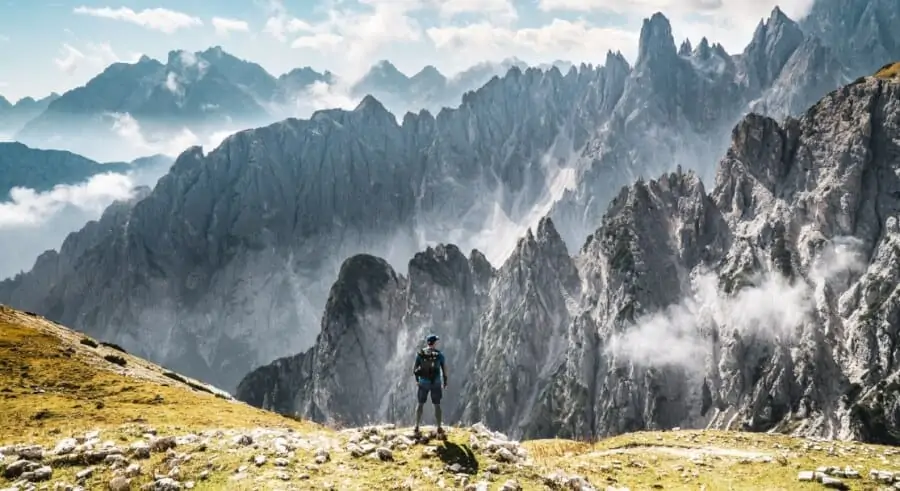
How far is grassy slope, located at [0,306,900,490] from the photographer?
21812 millimetres

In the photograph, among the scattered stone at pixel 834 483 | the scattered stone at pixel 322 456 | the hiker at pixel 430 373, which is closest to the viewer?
the scattered stone at pixel 322 456

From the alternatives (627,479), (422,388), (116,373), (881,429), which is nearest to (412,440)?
(422,388)

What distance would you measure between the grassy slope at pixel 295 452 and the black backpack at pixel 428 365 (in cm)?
259

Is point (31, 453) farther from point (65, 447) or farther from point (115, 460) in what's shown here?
point (115, 460)

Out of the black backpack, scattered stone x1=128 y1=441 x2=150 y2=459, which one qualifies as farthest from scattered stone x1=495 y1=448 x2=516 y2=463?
scattered stone x1=128 y1=441 x2=150 y2=459

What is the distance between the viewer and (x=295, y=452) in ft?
78.0

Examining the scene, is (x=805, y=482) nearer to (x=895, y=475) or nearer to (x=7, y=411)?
(x=895, y=475)

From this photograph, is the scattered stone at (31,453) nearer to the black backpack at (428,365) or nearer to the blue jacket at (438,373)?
the black backpack at (428,365)

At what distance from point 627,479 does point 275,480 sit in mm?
14322

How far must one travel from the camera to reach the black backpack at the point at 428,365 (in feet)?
89.6

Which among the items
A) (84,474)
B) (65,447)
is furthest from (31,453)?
(84,474)

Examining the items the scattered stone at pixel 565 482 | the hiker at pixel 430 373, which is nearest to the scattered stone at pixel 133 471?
the hiker at pixel 430 373

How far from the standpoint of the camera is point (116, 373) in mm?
46938

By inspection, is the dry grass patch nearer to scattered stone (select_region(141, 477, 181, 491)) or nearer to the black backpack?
scattered stone (select_region(141, 477, 181, 491))
